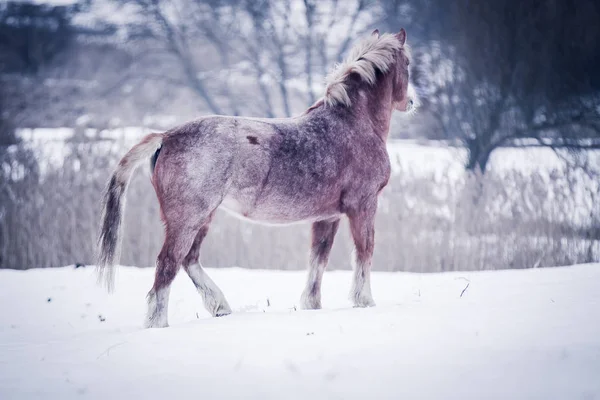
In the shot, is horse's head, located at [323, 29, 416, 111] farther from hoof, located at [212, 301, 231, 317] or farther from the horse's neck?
hoof, located at [212, 301, 231, 317]

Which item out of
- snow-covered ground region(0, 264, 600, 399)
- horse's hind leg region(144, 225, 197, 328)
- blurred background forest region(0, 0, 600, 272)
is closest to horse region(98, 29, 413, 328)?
horse's hind leg region(144, 225, 197, 328)

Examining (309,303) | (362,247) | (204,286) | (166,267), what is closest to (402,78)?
(362,247)

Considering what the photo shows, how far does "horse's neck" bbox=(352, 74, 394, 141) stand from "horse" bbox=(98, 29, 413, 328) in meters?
0.01

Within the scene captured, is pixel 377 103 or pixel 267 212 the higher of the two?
pixel 377 103

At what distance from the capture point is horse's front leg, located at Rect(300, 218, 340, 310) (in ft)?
16.0

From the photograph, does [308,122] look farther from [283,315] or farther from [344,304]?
[344,304]

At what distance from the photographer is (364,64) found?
16.3 ft

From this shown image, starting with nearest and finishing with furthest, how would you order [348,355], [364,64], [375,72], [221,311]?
[348,355] → [221,311] → [364,64] → [375,72]

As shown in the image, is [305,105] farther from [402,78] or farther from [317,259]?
[317,259]

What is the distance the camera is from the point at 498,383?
261cm

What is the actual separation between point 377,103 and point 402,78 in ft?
1.36

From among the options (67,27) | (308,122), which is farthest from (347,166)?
(67,27)

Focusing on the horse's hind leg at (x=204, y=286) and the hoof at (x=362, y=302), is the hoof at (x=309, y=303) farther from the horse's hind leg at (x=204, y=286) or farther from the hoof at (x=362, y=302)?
the horse's hind leg at (x=204, y=286)

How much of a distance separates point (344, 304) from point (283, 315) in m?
1.70
